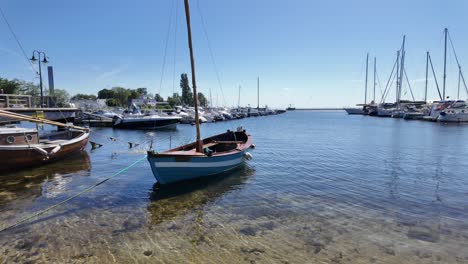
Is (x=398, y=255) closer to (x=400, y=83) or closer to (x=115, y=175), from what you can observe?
(x=115, y=175)

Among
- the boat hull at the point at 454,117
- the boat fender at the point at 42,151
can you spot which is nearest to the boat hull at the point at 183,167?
the boat fender at the point at 42,151

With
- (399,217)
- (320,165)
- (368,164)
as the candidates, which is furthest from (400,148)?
(399,217)

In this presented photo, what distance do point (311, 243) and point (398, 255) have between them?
2.04m

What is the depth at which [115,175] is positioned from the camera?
14.9 m

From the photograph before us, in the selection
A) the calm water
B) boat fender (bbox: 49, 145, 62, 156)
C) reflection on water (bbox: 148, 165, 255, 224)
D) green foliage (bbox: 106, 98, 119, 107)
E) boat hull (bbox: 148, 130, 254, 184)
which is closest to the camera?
the calm water

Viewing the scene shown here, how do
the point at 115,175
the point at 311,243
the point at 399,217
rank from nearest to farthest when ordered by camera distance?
the point at 311,243, the point at 399,217, the point at 115,175

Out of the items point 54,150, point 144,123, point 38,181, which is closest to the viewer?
point 38,181

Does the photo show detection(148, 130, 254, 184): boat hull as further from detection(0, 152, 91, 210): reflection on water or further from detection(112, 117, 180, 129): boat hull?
detection(112, 117, 180, 129): boat hull

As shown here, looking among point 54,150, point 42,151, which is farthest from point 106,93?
point 42,151

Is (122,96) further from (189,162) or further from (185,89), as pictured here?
(189,162)

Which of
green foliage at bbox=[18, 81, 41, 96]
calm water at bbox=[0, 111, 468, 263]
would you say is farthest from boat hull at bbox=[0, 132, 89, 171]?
green foliage at bbox=[18, 81, 41, 96]

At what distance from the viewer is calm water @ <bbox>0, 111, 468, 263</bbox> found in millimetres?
7238

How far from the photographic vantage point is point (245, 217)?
9.60 metres

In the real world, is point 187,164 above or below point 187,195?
above
